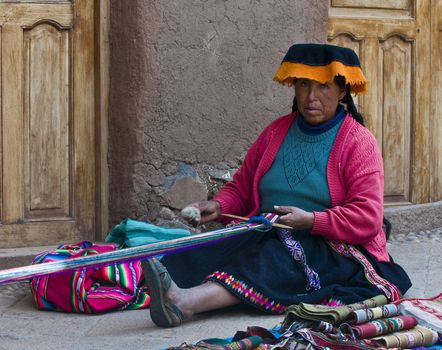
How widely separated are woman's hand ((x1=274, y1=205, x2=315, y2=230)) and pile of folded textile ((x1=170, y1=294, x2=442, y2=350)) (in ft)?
1.46

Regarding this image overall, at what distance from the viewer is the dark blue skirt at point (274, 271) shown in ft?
14.6

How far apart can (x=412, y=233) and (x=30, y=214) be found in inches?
96.8

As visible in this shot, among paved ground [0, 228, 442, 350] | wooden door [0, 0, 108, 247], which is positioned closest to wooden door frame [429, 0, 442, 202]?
paved ground [0, 228, 442, 350]

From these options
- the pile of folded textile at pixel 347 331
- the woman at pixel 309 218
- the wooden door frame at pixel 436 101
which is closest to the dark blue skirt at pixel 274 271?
the woman at pixel 309 218

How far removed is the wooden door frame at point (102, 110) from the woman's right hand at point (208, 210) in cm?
100

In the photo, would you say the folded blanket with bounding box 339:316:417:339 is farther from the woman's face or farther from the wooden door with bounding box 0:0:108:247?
the wooden door with bounding box 0:0:108:247

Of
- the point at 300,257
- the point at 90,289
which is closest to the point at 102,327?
the point at 90,289

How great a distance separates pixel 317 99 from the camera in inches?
182

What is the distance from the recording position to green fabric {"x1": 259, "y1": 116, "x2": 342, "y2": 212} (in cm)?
462

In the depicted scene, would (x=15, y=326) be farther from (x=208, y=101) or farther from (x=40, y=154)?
(x=208, y=101)

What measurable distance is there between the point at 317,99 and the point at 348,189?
0.41 m

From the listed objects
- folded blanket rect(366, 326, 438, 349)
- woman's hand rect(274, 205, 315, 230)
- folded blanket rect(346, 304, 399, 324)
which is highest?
woman's hand rect(274, 205, 315, 230)

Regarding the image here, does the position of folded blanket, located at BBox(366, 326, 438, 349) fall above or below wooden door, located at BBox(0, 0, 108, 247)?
below

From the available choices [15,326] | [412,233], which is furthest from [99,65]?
[412,233]
